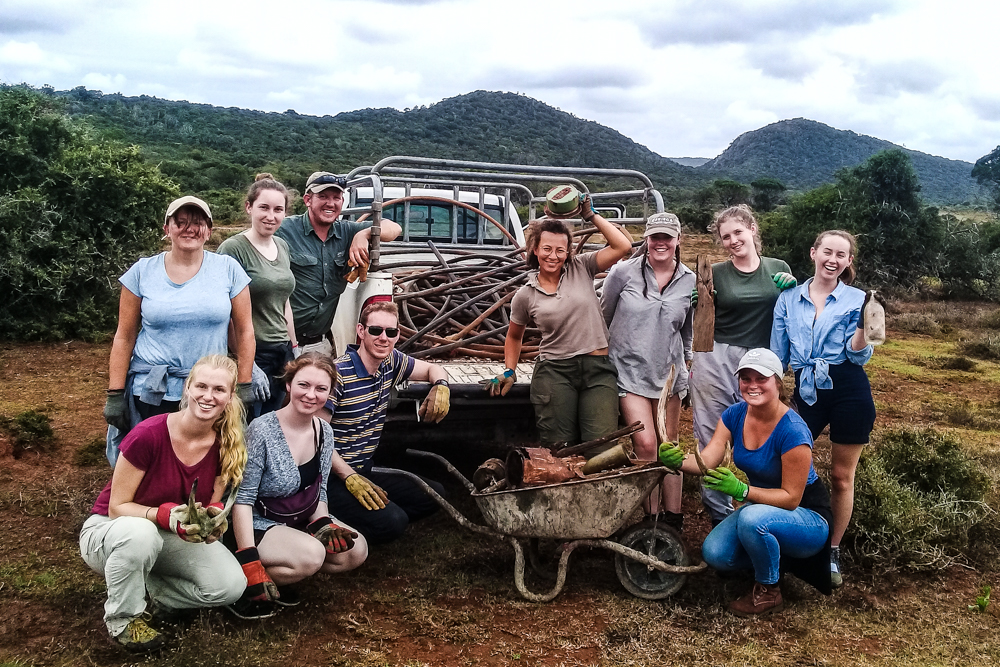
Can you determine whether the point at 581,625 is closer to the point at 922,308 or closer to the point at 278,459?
the point at 278,459

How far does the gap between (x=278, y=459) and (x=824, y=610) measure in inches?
100

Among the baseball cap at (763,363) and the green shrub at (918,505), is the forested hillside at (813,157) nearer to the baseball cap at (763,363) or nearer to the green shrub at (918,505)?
the green shrub at (918,505)

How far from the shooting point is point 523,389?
4.41m

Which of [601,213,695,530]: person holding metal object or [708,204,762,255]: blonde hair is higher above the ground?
[708,204,762,255]: blonde hair

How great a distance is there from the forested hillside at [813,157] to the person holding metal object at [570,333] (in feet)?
264

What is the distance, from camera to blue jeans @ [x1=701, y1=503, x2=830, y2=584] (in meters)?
3.47

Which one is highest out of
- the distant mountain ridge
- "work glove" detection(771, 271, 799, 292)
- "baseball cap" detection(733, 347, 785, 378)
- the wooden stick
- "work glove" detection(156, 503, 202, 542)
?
the distant mountain ridge

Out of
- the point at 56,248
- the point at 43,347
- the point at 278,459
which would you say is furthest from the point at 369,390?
the point at 56,248

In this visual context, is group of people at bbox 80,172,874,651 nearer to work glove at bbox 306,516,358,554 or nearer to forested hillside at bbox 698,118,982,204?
work glove at bbox 306,516,358,554

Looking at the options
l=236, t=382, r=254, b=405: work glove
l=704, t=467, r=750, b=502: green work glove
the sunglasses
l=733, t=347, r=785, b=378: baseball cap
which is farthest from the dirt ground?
the sunglasses

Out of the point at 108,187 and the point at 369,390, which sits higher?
the point at 108,187

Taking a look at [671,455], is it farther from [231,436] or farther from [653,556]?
[231,436]

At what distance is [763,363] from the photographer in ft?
11.3

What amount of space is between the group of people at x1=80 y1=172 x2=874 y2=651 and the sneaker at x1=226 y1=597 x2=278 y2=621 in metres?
0.01
